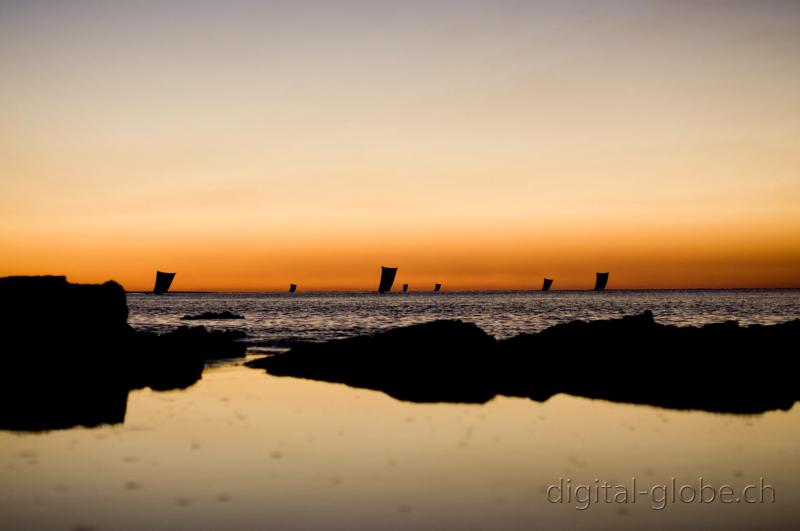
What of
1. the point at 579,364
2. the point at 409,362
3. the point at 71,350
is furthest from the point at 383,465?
the point at 71,350

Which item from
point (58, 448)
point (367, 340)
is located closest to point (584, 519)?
point (58, 448)

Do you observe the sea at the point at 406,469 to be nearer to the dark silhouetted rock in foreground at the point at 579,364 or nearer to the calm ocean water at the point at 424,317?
the dark silhouetted rock in foreground at the point at 579,364

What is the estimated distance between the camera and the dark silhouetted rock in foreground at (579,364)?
19.8 m

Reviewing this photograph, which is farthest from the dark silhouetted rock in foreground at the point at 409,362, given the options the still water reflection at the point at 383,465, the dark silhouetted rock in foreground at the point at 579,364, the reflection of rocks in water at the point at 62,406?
the reflection of rocks in water at the point at 62,406

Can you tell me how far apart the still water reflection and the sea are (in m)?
0.04

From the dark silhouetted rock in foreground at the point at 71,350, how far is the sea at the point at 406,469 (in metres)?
5.47

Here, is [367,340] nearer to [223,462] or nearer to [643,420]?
[643,420]

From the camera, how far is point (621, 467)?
11.3 metres

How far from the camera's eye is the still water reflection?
346 inches

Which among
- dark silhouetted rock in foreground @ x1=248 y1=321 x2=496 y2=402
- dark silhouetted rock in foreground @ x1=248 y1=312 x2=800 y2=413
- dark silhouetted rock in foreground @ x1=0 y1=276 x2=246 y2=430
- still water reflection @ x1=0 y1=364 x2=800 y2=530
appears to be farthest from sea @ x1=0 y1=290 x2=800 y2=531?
dark silhouetted rock in foreground @ x1=0 y1=276 x2=246 y2=430

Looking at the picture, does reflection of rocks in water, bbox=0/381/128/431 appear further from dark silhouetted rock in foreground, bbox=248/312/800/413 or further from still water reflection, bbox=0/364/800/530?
dark silhouetted rock in foreground, bbox=248/312/800/413

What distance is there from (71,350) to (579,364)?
19.7 m

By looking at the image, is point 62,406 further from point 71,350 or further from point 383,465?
point 383,465

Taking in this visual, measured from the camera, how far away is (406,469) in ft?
36.5
